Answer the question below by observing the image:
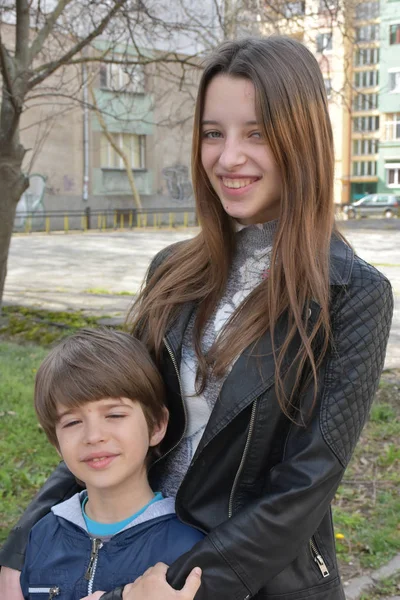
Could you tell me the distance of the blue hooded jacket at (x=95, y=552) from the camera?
1.84 m

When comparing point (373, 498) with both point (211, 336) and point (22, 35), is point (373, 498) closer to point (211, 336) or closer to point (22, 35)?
point (211, 336)

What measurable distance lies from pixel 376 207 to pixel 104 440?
40.2 meters

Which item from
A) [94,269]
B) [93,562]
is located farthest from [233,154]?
[94,269]

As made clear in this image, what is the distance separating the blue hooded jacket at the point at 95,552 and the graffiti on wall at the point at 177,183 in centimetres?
3505

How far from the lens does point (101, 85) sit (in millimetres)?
31641

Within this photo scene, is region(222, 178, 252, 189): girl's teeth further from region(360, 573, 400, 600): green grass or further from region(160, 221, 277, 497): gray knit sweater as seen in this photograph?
region(360, 573, 400, 600): green grass

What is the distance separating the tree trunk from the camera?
814cm

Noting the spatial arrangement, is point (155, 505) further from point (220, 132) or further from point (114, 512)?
point (220, 132)

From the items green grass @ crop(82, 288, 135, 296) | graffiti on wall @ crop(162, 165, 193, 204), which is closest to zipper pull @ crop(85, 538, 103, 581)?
green grass @ crop(82, 288, 135, 296)

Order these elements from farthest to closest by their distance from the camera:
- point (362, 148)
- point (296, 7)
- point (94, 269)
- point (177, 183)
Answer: point (362, 148)
point (177, 183)
point (94, 269)
point (296, 7)

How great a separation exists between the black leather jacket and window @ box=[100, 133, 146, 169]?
3334 centimetres

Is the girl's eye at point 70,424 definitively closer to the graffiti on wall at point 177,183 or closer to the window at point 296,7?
the window at point 296,7

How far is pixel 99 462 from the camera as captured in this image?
1917 millimetres

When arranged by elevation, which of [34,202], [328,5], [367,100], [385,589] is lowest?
[385,589]
